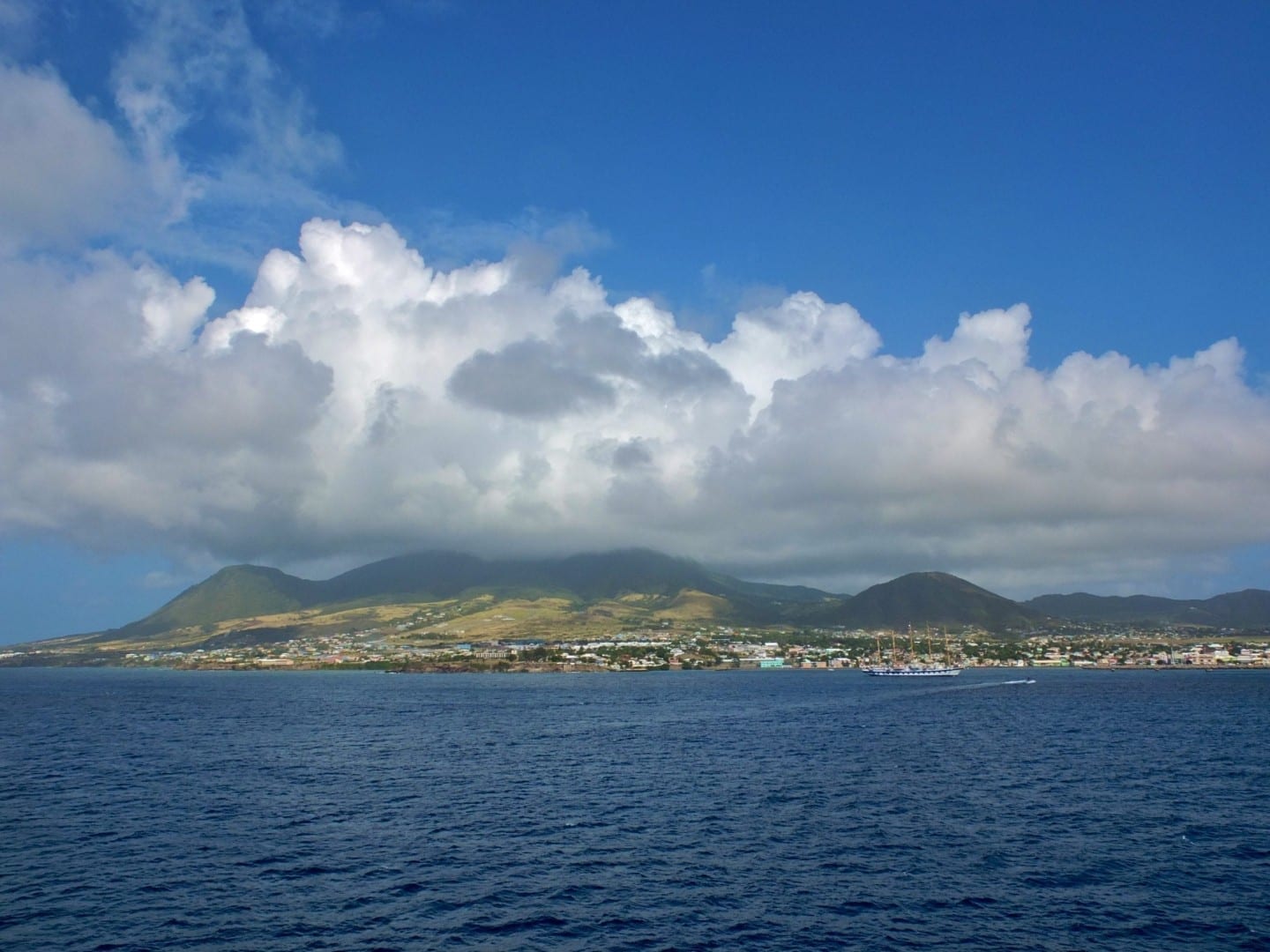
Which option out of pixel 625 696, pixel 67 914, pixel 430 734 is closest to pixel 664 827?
pixel 67 914

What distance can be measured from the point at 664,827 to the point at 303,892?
24295 millimetres

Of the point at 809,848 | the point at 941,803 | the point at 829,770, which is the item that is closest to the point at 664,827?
the point at 809,848

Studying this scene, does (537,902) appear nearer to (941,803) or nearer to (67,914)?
(67,914)

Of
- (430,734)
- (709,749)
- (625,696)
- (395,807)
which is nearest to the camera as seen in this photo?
(395,807)

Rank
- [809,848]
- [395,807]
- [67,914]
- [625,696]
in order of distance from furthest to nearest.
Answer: [625,696]
[395,807]
[809,848]
[67,914]

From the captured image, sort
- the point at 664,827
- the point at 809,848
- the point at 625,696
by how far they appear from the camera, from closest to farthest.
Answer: the point at 809,848 → the point at 664,827 → the point at 625,696

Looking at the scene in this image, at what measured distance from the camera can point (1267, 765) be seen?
86.3 meters

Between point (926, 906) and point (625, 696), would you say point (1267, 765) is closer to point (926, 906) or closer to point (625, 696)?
point (926, 906)

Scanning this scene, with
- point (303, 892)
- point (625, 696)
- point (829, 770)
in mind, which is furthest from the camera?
point (625, 696)

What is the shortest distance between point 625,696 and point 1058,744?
91856 millimetres

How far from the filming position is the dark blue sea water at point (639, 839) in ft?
136

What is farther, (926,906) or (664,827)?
(664,827)

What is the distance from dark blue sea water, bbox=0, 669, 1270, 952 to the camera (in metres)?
41.3

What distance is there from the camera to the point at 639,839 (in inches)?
2270
